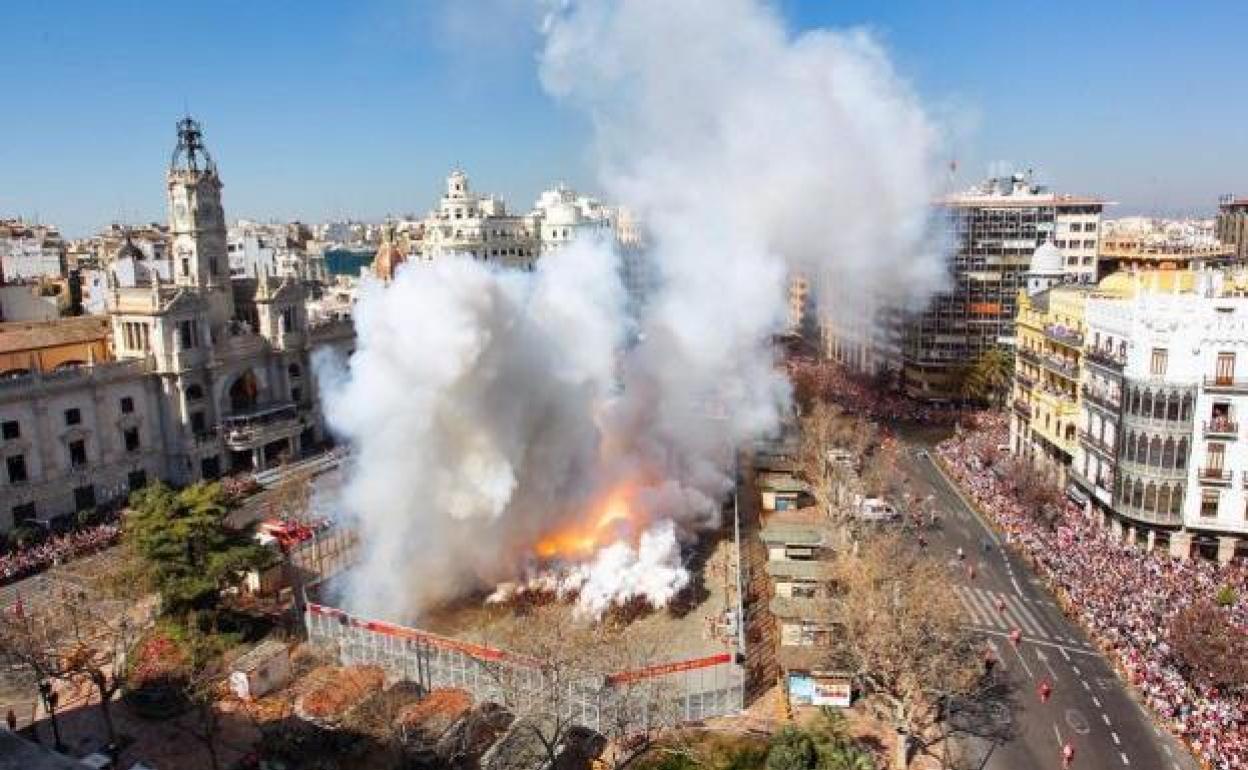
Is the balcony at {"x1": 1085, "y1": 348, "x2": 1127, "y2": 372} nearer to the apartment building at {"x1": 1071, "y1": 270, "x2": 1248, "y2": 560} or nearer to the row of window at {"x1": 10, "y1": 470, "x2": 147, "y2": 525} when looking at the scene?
the apartment building at {"x1": 1071, "y1": 270, "x2": 1248, "y2": 560}

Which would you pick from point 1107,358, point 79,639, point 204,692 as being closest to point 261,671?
point 204,692

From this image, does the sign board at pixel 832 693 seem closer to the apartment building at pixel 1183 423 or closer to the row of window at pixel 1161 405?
the apartment building at pixel 1183 423

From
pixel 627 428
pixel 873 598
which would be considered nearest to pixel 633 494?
pixel 627 428

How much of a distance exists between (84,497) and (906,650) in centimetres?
5168

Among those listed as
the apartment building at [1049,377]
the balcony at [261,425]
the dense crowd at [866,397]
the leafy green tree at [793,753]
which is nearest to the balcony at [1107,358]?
the apartment building at [1049,377]

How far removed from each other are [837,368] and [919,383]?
1861cm

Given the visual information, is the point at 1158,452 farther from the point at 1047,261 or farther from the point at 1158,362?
the point at 1047,261

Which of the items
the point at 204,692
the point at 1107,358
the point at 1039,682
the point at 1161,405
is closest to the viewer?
the point at 204,692

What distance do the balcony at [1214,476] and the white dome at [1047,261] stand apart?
123 ft

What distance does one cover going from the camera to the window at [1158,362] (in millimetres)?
45656

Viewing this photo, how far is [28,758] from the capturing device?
1434 cm

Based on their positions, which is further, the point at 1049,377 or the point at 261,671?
the point at 1049,377

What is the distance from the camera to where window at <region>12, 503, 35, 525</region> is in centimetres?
5356

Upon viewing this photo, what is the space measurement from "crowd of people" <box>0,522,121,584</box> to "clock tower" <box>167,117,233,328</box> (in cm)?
1988
